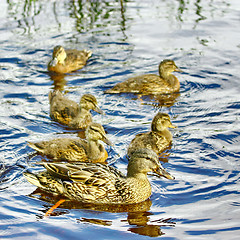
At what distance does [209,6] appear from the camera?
48.5 feet

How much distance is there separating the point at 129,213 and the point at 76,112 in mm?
3300

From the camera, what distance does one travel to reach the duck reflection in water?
5.89 m

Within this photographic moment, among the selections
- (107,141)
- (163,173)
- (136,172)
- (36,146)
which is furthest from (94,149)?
(163,173)

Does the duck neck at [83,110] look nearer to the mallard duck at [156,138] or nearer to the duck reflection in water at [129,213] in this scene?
the mallard duck at [156,138]

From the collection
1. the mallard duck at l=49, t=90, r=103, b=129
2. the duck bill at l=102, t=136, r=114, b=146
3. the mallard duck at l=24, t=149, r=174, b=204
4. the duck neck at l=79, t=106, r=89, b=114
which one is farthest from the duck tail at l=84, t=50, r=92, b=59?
the mallard duck at l=24, t=149, r=174, b=204

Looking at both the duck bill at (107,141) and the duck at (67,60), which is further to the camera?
the duck at (67,60)

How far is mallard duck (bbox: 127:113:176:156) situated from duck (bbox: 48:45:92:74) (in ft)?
11.9

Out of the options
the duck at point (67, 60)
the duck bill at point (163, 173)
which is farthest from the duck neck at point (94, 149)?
the duck at point (67, 60)

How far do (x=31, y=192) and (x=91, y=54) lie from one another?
19.4ft

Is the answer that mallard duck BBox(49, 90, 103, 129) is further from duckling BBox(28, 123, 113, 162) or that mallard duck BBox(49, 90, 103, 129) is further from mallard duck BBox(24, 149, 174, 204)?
mallard duck BBox(24, 149, 174, 204)

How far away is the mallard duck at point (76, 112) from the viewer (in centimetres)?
917

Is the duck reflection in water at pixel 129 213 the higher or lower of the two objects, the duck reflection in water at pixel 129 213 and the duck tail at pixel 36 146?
the lower

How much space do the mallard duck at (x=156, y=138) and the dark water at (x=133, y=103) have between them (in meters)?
0.19

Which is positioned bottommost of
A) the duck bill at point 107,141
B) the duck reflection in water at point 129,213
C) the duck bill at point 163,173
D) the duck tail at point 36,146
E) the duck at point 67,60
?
the duck reflection in water at point 129,213
